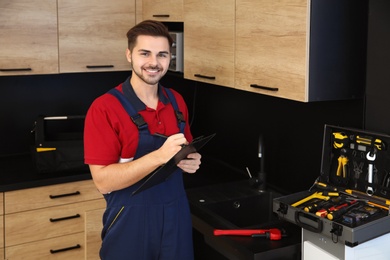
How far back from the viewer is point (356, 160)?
7.82 feet

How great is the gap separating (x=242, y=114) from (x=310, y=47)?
3.87 ft

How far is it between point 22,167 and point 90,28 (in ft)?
3.01

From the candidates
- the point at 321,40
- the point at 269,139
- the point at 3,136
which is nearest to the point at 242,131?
the point at 269,139

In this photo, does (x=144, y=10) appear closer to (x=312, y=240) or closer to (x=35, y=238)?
(x=35, y=238)

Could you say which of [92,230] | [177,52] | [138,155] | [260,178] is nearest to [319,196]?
[260,178]

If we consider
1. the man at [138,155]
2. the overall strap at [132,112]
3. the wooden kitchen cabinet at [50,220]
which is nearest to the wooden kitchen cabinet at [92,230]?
the wooden kitchen cabinet at [50,220]

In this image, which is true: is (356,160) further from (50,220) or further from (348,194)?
(50,220)

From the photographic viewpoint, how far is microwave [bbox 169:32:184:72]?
329 centimetres

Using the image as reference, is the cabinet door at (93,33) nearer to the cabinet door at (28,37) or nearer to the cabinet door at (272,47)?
the cabinet door at (28,37)

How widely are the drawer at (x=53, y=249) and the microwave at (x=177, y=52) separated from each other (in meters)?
1.11

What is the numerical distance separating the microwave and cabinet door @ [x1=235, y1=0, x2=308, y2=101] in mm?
652

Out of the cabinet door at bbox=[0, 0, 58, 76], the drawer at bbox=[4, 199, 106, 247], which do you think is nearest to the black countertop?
the drawer at bbox=[4, 199, 106, 247]

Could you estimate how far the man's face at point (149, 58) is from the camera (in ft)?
7.78

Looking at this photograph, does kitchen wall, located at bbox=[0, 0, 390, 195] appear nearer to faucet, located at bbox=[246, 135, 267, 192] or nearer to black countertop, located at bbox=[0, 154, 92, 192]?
faucet, located at bbox=[246, 135, 267, 192]
